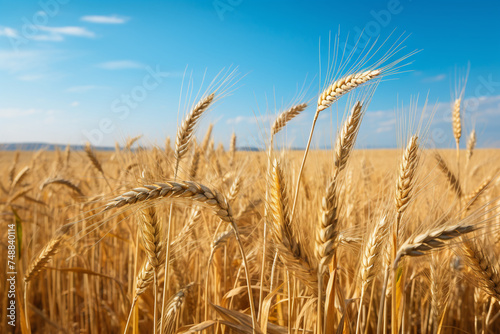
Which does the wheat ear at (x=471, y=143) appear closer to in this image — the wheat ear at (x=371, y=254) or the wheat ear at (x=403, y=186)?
the wheat ear at (x=403, y=186)

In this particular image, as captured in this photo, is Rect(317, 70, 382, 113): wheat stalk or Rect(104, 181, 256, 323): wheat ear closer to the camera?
Rect(104, 181, 256, 323): wheat ear

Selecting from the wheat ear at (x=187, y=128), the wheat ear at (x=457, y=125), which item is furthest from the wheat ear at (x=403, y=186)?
the wheat ear at (x=457, y=125)

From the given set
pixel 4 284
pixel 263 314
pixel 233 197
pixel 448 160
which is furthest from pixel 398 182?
pixel 4 284

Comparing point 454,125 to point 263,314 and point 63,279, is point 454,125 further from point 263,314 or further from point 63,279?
point 63,279

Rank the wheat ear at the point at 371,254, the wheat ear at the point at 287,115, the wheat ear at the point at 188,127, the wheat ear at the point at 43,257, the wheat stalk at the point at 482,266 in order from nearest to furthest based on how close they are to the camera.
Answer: the wheat ear at the point at 371,254 → the wheat stalk at the point at 482,266 → the wheat ear at the point at 43,257 → the wheat ear at the point at 188,127 → the wheat ear at the point at 287,115

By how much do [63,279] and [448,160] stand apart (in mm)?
3587

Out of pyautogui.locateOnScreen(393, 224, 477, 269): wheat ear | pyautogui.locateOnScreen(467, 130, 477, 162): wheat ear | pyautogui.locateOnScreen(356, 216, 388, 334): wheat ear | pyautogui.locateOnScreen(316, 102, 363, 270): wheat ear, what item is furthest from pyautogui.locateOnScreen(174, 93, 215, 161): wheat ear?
pyautogui.locateOnScreen(467, 130, 477, 162): wheat ear

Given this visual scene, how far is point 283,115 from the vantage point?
2020mm

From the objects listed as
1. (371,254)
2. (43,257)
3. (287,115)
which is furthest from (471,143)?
(43,257)

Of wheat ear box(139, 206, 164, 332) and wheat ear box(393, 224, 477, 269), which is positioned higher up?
wheat ear box(393, 224, 477, 269)

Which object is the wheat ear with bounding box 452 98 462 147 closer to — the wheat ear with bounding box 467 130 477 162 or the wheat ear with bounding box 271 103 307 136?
the wheat ear with bounding box 467 130 477 162

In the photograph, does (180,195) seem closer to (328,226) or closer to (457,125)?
(328,226)

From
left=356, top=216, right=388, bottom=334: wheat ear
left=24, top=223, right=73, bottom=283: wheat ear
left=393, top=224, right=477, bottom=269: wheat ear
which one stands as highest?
left=393, top=224, right=477, bottom=269: wheat ear

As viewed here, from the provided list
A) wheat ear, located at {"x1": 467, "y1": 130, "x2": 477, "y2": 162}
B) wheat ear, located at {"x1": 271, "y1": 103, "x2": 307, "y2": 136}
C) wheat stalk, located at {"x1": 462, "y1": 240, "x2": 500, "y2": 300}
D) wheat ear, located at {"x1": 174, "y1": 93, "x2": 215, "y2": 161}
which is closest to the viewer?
wheat stalk, located at {"x1": 462, "y1": 240, "x2": 500, "y2": 300}
